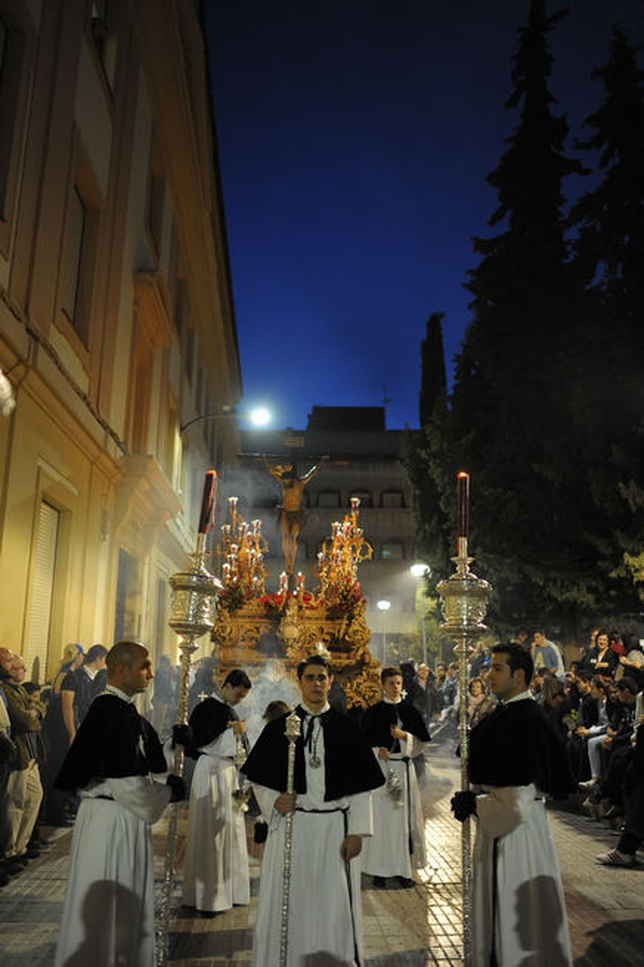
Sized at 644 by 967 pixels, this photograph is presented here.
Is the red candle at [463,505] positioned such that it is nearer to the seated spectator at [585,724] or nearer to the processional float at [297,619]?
the seated spectator at [585,724]

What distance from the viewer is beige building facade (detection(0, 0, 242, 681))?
807cm

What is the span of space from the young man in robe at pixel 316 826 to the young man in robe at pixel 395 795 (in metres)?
2.75

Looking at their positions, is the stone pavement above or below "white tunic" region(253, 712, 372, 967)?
below

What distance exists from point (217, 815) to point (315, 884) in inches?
86.2

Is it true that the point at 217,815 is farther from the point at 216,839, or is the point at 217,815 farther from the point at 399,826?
the point at 399,826

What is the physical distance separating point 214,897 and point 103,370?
808 centimetres

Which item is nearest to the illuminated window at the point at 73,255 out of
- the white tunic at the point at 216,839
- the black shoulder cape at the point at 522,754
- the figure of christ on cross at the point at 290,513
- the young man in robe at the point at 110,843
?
the figure of christ on cross at the point at 290,513

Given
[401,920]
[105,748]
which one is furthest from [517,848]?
[105,748]

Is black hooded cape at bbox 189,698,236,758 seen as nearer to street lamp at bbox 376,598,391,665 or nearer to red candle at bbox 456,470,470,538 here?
red candle at bbox 456,470,470,538

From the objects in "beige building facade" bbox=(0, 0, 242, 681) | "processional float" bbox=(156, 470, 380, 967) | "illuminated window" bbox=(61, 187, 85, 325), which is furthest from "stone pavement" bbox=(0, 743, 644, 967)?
"illuminated window" bbox=(61, 187, 85, 325)

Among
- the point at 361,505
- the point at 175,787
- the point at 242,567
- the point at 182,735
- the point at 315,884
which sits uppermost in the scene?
the point at 361,505

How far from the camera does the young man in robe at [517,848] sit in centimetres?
427

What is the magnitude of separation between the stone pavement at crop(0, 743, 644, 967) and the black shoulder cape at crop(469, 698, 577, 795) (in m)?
1.42

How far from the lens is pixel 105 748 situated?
4.11 metres
